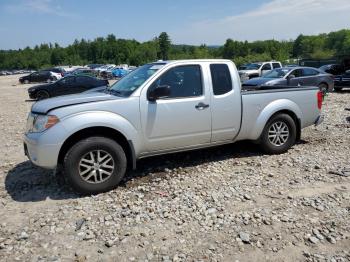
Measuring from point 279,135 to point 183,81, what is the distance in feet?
7.40

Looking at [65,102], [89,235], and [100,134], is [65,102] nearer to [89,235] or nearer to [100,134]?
[100,134]

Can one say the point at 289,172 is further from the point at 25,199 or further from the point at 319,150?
the point at 25,199

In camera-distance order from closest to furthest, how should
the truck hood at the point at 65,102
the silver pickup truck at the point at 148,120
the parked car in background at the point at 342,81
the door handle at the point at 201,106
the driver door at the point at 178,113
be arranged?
the silver pickup truck at the point at 148,120, the truck hood at the point at 65,102, the driver door at the point at 178,113, the door handle at the point at 201,106, the parked car in background at the point at 342,81

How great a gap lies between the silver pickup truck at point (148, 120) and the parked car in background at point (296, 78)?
953 cm

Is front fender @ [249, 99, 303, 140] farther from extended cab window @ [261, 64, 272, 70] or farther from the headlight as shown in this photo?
extended cab window @ [261, 64, 272, 70]

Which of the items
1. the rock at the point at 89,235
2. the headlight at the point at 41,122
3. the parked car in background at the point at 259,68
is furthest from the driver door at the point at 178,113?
the parked car in background at the point at 259,68

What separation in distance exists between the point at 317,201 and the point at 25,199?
3892mm

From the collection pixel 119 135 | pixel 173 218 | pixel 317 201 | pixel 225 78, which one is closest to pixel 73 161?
pixel 119 135

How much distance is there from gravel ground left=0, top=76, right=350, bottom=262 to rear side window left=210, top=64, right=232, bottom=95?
128cm

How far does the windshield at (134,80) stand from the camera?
5.41m

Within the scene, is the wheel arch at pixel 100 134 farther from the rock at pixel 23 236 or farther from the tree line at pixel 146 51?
the tree line at pixel 146 51

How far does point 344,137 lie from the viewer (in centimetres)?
791

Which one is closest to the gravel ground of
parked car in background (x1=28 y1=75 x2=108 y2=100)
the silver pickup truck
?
the silver pickup truck

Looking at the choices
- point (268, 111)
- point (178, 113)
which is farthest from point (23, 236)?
point (268, 111)
